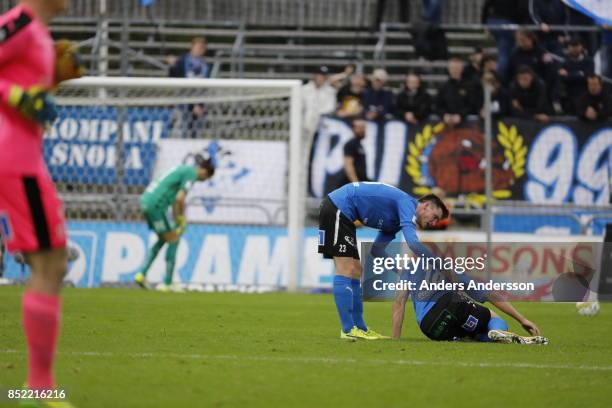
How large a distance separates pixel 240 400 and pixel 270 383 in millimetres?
831

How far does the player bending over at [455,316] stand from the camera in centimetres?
1132

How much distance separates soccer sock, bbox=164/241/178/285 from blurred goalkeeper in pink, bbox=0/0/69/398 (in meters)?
13.4

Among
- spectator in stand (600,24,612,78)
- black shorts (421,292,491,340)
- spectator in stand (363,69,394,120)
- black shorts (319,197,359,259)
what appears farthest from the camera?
spectator in stand (600,24,612,78)

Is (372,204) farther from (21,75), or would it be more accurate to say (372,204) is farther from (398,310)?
(21,75)

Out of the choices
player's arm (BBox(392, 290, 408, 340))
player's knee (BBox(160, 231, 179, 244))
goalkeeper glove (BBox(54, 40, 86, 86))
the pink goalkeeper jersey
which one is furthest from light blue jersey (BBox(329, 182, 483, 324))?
player's knee (BBox(160, 231, 179, 244))

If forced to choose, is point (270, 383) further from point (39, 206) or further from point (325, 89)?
point (325, 89)

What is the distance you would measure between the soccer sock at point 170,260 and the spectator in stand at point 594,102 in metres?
8.12

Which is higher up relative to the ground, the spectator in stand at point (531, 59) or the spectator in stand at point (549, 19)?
the spectator in stand at point (549, 19)

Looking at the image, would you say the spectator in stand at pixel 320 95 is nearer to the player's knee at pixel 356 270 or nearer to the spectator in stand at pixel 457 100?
the spectator in stand at pixel 457 100

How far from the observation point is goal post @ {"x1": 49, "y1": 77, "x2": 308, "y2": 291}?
2111 cm

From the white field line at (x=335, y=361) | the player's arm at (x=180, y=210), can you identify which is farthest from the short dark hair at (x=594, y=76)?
the white field line at (x=335, y=361)

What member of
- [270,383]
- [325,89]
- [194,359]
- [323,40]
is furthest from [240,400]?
[323,40]

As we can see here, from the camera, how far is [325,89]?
2353cm

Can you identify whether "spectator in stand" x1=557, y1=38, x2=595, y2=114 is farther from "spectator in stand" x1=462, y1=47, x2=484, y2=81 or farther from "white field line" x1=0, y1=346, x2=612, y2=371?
"white field line" x1=0, y1=346, x2=612, y2=371
